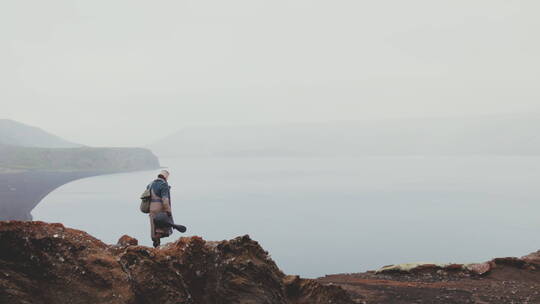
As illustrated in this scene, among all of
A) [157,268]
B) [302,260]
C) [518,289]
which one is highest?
[157,268]

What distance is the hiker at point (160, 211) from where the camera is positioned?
41.6 ft

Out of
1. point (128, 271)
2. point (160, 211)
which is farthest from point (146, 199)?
point (128, 271)

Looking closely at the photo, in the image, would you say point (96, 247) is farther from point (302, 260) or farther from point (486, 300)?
point (302, 260)

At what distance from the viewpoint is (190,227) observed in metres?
154

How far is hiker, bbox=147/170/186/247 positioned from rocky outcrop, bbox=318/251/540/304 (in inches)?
286

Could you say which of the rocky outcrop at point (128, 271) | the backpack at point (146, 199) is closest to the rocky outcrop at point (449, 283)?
the rocky outcrop at point (128, 271)

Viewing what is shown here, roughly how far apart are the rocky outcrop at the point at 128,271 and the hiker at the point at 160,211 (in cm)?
174

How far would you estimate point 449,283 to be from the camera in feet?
66.0

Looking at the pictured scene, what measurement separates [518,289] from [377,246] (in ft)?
386

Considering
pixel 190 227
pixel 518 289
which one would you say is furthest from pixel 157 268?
pixel 190 227

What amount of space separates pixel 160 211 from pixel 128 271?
13.4 ft

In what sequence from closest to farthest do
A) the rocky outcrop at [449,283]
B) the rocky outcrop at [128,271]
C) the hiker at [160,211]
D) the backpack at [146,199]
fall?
the rocky outcrop at [128,271], the hiker at [160,211], the backpack at [146,199], the rocky outcrop at [449,283]

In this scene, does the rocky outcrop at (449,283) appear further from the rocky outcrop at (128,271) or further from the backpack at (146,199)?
the backpack at (146,199)

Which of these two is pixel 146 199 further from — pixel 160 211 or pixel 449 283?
pixel 449 283
